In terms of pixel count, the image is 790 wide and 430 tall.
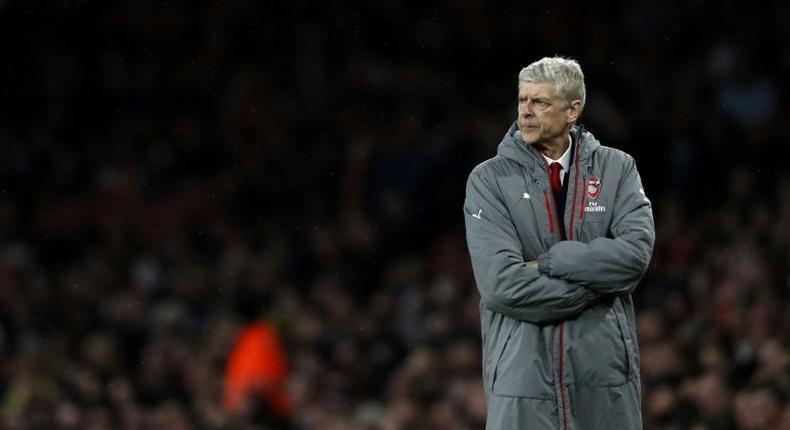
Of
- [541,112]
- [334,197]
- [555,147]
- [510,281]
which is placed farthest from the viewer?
[334,197]

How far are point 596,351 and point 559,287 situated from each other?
222 millimetres

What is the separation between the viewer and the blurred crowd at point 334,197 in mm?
8922

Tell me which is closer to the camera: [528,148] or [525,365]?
[525,365]

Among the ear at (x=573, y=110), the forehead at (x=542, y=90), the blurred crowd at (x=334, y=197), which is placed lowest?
the blurred crowd at (x=334, y=197)

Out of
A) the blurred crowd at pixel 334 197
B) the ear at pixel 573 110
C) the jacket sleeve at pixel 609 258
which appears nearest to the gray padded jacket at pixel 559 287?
the jacket sleeve at pixel 609 258

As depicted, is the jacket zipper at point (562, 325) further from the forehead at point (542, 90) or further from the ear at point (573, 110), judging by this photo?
the forehead at point (542, 90)

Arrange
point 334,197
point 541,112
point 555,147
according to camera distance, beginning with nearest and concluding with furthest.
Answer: point 541,112
point 555,147
point 334,197

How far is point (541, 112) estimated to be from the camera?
4.52 meters

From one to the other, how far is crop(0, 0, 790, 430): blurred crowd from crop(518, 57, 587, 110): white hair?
122 inches

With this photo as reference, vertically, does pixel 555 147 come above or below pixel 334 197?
above

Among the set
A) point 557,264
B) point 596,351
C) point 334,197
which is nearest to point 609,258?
point 557,264

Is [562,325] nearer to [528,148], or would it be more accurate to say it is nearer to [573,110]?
[528,148]

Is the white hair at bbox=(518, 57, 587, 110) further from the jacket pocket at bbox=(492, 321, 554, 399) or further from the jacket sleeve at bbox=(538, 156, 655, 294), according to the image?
the jacket pocket at bbox=(492, 321, 554, 399)

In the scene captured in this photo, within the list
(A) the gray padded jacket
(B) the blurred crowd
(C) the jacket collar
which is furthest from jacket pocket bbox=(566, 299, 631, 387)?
(B) the blurred crowd
